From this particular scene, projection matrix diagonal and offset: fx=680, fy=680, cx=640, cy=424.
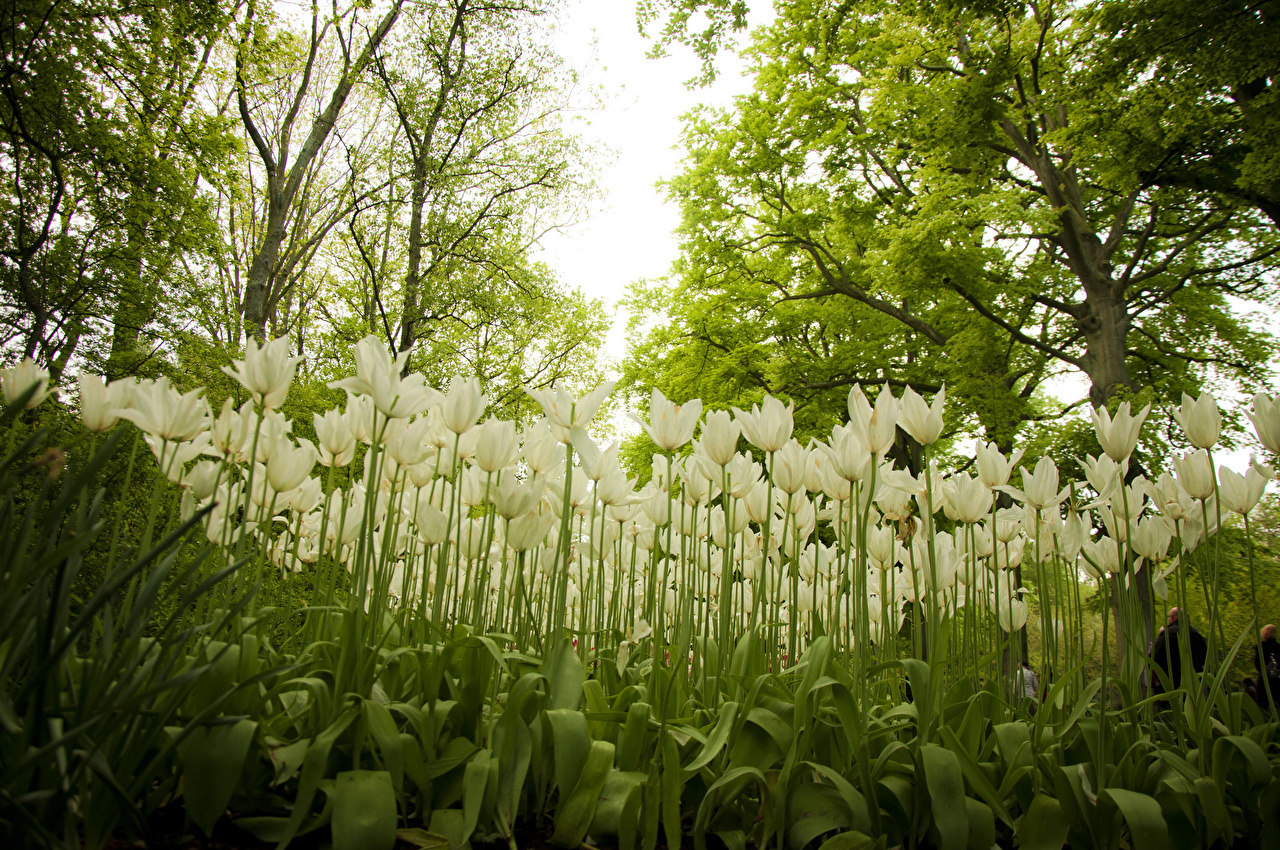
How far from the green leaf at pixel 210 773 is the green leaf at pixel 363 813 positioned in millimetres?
196

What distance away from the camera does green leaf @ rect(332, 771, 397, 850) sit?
130 centimetres

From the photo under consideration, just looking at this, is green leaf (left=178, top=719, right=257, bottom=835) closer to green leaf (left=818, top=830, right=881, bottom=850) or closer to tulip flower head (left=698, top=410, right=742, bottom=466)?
green leaf (left=818, top=830, right=881, bottom=850)

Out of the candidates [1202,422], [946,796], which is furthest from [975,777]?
[1202,422]

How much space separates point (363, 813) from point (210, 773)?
289mm

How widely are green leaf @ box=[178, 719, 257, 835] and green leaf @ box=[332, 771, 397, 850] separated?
20 centimetres

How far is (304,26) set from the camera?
14461mm

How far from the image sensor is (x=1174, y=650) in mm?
6324

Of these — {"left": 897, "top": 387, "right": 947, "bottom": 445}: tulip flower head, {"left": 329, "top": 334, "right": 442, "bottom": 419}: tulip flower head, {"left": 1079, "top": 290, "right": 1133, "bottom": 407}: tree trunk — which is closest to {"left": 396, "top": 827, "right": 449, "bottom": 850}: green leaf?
{"left": 329, "top": 334, "right": 442, "bottom": 419}: tulip flower head

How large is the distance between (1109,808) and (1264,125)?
9.76m

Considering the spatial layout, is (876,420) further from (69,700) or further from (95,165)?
Result: (95,165)

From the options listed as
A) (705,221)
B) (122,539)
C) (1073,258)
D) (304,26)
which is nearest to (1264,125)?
(1073,258)

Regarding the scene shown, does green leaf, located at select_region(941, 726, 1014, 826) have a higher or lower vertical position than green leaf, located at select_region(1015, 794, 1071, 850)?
higher

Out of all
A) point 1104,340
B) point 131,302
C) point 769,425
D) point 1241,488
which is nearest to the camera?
point 769,425

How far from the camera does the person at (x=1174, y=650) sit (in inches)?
90.7
